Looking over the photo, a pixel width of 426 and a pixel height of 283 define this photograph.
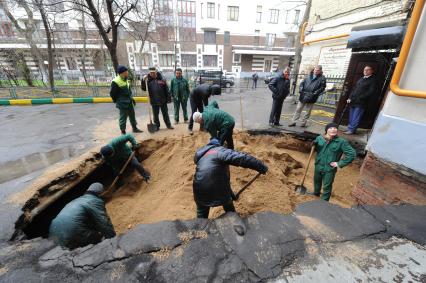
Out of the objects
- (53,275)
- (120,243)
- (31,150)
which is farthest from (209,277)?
(31,150)

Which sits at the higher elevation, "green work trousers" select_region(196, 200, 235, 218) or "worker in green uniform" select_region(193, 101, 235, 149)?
"worker in green uniform" select_region(193, 101, 235, 149)

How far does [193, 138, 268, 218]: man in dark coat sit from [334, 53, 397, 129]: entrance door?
4.71m

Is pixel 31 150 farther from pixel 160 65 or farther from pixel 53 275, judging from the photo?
pixel 160 65

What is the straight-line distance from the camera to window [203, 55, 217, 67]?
30.5 meters

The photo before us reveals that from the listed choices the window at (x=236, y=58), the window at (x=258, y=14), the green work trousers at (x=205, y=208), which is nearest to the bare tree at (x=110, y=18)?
the green work trousers at (x=205, y=208)

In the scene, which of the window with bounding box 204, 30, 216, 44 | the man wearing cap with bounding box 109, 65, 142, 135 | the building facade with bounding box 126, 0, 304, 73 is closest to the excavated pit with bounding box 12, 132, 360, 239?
the man wearing cap with bounding box 109, 65, 142, 135

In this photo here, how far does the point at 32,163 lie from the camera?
4.13 m

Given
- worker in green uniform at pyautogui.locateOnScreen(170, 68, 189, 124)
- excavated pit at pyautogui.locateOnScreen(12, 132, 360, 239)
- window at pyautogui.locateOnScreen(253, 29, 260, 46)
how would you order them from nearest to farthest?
excavated pit at pyautogui.locateOnScreen(12, 132, 360, 239) → worker in green uniform at pyautogui.locateOnScreen(170, 68, 189, 124) → window at pyautogui.locateOnScreen(253, 29, 260, 46)

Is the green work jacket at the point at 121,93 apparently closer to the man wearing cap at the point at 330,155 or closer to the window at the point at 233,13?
the man wearing cap at the point at 330,155

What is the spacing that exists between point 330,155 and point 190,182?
8.40 ft

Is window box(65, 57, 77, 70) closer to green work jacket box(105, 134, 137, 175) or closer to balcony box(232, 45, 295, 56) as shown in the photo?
balcony box(232, 45, 295, 56)

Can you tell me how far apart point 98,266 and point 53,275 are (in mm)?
367

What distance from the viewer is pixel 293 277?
1411mm

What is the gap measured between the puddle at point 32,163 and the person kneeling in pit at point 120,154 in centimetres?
106
